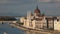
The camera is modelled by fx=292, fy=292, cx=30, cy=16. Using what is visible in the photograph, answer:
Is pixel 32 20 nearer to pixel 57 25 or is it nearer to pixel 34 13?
pixel 34 13

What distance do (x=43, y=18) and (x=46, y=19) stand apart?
3.76ft

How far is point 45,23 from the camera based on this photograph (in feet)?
115

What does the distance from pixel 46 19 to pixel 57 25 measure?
5.61 meters

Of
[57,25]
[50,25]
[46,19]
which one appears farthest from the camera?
[46,19]

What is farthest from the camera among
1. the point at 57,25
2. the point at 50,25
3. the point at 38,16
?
the point at 38,16

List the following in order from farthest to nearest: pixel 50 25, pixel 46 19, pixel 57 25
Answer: pixel 46 19 < pixel 50 25 < pixel 57 25

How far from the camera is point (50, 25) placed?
33469 mm

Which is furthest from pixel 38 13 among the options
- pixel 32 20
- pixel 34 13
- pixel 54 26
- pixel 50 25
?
pixel 54 26

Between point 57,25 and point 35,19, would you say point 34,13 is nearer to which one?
point 35,19

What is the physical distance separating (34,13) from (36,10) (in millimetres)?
774

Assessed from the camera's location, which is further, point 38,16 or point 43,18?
point 38,16

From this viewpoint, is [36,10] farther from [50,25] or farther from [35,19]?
[50,25]

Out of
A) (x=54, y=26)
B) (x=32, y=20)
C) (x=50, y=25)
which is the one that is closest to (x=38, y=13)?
(x=32, y=20)

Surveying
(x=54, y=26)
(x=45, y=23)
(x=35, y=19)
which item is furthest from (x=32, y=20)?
(x=54, y=26)
